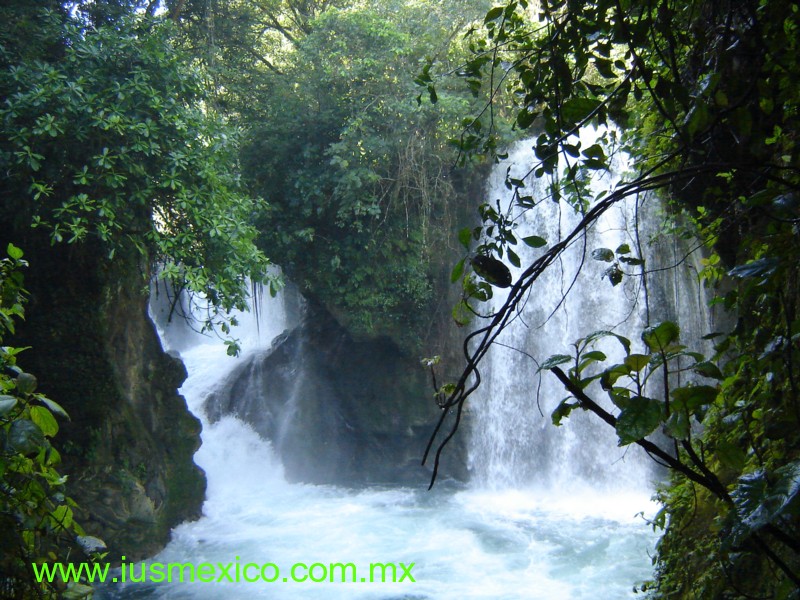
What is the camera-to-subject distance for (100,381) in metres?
7.80

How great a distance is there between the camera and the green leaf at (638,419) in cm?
122

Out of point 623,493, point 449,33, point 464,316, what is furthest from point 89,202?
point 623,493

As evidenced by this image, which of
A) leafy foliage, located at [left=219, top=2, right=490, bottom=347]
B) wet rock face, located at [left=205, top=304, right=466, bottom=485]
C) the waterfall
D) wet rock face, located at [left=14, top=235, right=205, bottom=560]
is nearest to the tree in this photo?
wet rock face, located at [left=14, top=235, right=205, bottom=560]

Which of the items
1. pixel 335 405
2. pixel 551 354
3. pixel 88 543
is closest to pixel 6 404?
pixel 88 543

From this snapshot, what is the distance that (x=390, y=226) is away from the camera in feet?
34.7

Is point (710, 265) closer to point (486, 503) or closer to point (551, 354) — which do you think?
point (551, 354)

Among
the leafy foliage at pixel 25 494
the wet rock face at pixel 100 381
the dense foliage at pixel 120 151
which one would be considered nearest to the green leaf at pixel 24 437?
the leafy foliage at pixel 25 494

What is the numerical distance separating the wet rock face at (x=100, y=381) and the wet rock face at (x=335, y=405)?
404cm

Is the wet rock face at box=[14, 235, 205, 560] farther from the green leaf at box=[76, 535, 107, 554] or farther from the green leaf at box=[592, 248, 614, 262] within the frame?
the green leaf at box=[592, 248, 614, 262]

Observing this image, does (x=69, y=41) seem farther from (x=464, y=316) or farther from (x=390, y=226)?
(x=464, y=316)

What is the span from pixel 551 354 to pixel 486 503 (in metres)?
2.67

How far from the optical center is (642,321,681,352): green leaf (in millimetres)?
1337

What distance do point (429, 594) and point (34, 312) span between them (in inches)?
212

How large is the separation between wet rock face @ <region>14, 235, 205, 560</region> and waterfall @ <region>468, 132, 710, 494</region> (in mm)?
5564
